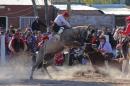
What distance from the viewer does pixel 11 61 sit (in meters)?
24.6

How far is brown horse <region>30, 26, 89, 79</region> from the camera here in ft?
59.9

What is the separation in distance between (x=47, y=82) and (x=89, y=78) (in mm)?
2447

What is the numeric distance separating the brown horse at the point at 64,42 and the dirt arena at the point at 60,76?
71cm

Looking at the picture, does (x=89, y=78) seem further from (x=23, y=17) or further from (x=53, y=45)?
(x=23, y=17)

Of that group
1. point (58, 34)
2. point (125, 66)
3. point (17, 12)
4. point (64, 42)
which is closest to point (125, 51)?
point (125, 66)

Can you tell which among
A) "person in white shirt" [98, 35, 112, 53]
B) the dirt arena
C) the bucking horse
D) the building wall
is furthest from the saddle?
the building wall

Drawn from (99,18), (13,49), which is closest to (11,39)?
(13,49)

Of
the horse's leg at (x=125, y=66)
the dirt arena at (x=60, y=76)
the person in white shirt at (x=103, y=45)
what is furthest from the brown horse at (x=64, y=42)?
the person in white shirt at (x=103, y=45)

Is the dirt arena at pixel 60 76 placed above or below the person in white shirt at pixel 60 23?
below

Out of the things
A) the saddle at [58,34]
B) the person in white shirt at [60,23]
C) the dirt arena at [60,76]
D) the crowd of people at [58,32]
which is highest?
the person in white shirt at [60,23]

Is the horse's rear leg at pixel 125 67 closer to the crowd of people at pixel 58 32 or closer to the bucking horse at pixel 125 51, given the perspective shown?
the bucking horse at pixel 125 51

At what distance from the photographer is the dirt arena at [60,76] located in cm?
1631

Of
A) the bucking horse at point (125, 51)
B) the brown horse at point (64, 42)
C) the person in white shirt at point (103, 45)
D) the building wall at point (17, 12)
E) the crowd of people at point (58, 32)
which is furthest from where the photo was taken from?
the building wall at point (17, 12)

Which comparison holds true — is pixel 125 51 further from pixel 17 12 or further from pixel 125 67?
pixel 17 12
